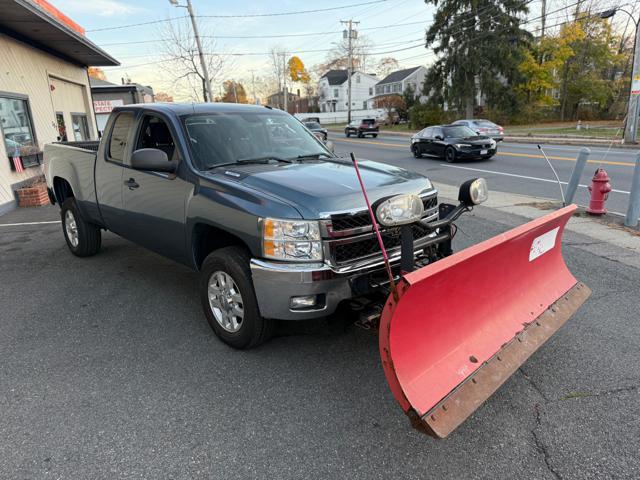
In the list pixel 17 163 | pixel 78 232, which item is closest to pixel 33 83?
pixel 17 163

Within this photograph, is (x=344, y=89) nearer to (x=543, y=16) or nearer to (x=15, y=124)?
(x=543, y=16)

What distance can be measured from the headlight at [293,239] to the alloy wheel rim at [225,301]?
59 centimetres

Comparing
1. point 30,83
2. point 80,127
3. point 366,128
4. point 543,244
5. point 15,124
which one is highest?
point 30,83

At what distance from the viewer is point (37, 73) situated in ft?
43.7

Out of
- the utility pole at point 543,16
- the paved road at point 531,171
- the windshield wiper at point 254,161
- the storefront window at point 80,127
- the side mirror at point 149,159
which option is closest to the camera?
the side mirror at point 149,159

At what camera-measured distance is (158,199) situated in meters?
4.30

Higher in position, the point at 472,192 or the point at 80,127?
the point at 80,127

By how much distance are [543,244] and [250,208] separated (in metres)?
2.37

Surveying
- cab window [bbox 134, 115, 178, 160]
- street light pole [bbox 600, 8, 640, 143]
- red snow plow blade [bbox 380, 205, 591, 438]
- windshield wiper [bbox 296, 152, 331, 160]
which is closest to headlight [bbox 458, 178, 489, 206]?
red snow plow blade [bbox 380, 205, 591, 438]

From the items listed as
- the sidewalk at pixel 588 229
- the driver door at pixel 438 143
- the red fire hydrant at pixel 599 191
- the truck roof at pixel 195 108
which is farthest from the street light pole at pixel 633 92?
the truck roof at pixel 195 108

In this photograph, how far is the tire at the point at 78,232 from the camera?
6.10 m

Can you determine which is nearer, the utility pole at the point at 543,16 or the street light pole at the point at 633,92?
the street light pole at the point at 633,92

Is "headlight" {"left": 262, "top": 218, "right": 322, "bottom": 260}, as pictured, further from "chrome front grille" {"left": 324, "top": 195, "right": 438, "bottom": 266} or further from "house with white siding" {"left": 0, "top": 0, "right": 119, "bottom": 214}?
"house with white siding" {"left": 0, "top": 0, "right": 119, "bottom": 214}

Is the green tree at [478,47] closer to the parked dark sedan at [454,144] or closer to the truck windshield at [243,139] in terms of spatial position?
the parked dark sedan at [454,144]
